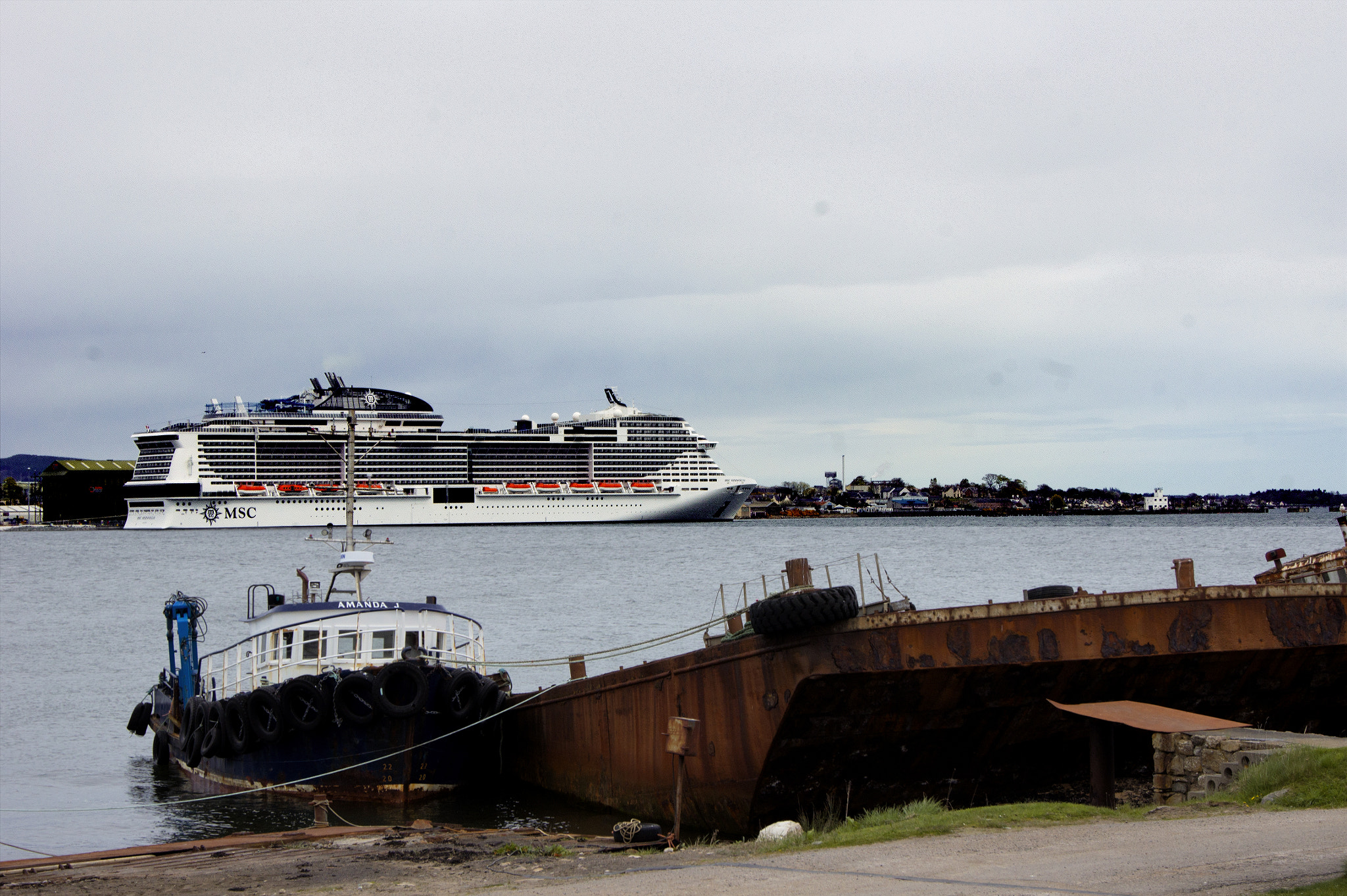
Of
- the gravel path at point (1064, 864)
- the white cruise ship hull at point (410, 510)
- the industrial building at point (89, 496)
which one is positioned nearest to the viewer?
the gravel path at point (1064, 864)

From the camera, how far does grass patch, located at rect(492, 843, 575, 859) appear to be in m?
9.47

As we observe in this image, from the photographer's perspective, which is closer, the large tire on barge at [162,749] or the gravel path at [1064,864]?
the gravel path at [1064,864]

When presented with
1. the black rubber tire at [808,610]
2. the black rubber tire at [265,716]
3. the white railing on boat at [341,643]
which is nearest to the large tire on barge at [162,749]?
the white railing on boat at [341,643]

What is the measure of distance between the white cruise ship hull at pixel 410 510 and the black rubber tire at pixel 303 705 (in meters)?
86.9

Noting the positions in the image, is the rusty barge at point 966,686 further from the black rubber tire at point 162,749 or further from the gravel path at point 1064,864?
the black rubber tire at point 162,749

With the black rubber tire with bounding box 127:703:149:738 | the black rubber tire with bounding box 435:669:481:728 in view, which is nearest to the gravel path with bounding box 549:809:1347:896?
the black rubber tire with bounding box 435:669:481:728

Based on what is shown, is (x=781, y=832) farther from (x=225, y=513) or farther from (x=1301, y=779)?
(x=225, y=513)

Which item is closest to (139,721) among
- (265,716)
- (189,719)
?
(189,719)

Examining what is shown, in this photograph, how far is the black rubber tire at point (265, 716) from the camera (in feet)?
51.0

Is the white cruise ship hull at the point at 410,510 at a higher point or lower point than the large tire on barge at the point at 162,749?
higher

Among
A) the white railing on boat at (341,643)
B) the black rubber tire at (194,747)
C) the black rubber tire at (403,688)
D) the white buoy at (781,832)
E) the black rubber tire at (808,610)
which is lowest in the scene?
the black rubber tire at (194,747)

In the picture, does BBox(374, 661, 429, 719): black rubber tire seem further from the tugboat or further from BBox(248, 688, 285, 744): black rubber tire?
BBox(248, 688, 285, 744): black rubber tire

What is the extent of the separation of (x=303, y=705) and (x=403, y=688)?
56.9 inches

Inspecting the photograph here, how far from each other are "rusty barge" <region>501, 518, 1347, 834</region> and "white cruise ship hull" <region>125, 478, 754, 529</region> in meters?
92.3
